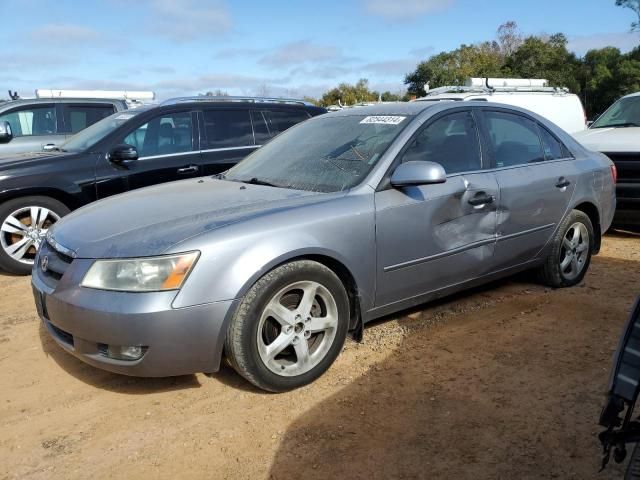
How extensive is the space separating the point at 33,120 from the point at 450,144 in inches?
275

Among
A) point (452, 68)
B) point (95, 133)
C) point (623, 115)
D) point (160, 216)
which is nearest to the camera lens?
point (160, 216)

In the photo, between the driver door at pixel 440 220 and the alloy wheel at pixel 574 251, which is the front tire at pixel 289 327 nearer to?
the driver door at pixel 440 220

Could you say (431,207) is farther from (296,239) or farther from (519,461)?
(519,461)

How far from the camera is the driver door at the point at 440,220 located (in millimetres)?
3576

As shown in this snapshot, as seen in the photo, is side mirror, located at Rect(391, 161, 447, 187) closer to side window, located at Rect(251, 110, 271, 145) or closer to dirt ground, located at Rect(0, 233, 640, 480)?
dirt ground, located at Rect(0, 233, 640, 480)

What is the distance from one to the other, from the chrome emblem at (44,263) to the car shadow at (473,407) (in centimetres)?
171

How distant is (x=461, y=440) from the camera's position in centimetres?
276

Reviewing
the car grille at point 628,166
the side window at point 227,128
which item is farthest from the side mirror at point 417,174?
the car grille at point 628,166

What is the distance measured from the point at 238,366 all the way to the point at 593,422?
5.94 feet

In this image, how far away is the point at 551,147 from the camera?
191 inches

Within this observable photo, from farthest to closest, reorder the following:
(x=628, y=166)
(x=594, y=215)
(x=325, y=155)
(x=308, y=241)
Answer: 1. (x=628, y=166)
2. (x=594, y=215)
3. (x=325, y=155)
4. (x=308, y=241)

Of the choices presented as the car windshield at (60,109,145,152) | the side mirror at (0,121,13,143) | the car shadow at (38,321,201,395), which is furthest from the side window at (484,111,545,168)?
the side mirror at (0,121,13,143)

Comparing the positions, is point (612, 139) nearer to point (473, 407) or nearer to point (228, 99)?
point (228, 99)

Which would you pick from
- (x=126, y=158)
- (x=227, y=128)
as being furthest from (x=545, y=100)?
(x=126, y=158)
